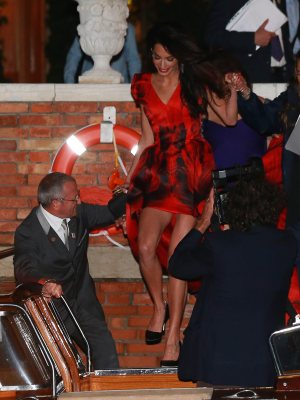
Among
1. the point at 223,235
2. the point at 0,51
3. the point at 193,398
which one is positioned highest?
the point at 0,51

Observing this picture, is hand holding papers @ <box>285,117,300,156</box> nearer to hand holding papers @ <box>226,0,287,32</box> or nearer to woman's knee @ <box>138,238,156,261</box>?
woman's knee @ <box>138,238,156,261</box>

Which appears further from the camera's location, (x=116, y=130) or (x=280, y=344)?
(x=116, y=130)

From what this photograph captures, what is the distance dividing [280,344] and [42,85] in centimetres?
444

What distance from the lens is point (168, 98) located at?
9.03m

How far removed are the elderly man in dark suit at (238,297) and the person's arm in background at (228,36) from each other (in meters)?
2.87

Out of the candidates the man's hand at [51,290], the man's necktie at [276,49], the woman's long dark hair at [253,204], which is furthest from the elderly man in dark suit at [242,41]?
the man's hand at [51,290]

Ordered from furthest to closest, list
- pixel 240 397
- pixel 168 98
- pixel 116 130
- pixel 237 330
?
pixel 116 130
pixel 168 98
pixel 237 330
pixel 240 397

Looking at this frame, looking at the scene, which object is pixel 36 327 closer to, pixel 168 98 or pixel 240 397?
pixel 240 397

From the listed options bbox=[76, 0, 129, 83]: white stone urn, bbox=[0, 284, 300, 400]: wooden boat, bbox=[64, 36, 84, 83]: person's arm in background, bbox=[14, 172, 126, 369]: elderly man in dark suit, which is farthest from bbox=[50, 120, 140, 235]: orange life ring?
bbox=[0, 284, 300, 400]: wooden boat

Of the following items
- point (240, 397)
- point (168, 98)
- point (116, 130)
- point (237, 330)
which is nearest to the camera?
point (240, 397)

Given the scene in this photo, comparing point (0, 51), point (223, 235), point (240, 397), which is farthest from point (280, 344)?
point (0, 51)

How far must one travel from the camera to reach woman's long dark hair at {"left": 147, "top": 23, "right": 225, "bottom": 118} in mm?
8828

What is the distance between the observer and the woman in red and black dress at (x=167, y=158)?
8.91 meters

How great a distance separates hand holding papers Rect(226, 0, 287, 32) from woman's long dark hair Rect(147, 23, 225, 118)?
0.78m
